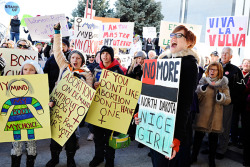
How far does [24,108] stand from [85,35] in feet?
11.5

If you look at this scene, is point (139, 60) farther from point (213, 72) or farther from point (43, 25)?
point (43, 25)

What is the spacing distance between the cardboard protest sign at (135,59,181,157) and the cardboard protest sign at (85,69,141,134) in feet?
2.36

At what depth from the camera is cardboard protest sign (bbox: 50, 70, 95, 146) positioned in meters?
2.83

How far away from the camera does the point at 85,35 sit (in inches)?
229

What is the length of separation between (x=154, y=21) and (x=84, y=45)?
15474 mm

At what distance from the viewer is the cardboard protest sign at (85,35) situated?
576 cm

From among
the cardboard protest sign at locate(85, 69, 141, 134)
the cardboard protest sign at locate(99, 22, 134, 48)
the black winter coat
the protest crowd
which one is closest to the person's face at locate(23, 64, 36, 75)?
the protest crowd

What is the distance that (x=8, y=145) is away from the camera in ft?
14.7

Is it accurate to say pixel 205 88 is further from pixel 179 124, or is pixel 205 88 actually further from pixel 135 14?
pixel 135 14

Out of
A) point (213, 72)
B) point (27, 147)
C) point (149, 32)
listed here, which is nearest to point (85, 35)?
point (213, 72)

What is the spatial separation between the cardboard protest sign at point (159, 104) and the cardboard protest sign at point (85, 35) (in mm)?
3760

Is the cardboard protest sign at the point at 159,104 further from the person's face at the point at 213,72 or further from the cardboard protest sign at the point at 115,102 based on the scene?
the person's face at the point at 213,72

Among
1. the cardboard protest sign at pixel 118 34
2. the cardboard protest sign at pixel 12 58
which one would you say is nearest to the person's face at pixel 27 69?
the cardboard protest sign at pixel 12 58

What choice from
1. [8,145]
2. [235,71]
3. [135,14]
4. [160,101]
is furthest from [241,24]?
[135,14]
